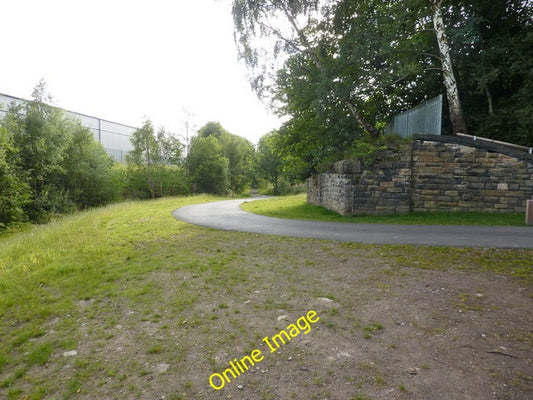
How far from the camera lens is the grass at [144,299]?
102 inches

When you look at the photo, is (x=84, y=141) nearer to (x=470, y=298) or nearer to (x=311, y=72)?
(x=311, y=72)

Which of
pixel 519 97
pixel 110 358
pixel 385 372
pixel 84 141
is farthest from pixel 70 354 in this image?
pixel 84 141

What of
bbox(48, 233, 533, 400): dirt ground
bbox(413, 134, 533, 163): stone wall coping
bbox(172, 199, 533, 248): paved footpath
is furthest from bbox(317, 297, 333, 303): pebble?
bbox(413, 134, 533, 163): stone wall coping

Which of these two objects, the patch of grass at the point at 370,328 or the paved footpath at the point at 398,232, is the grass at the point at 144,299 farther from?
the paved footpath at the point at 398,232

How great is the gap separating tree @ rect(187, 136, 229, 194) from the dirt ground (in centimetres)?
2815

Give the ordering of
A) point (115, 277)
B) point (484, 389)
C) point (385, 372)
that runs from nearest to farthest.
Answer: point (484, 389) → point (385, 372) → point (115, 277)

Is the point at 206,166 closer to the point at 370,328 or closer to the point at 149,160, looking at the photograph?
the point at 149,160

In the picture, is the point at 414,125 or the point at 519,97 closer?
the point at 519,97

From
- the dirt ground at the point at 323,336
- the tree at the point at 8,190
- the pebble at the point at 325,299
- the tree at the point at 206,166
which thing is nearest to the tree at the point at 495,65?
the dirt ground at the point at 323,336

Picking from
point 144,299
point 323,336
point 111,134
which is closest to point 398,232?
point 323,336

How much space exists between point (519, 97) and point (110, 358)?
16.9 m

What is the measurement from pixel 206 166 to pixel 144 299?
95.8 feet

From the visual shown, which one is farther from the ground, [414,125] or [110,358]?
[414,125]

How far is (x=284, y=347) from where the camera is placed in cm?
286
